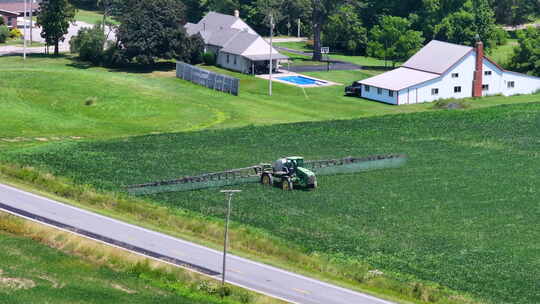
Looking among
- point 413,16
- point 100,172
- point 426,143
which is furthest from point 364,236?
point 413,16

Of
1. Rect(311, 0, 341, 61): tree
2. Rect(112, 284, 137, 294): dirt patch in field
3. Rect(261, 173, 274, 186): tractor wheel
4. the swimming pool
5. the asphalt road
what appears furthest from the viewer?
Rect(311, 0, 341, 61): tree

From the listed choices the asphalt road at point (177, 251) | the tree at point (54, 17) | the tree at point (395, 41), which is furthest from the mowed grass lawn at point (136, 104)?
the asphalt road at point (177, 251)

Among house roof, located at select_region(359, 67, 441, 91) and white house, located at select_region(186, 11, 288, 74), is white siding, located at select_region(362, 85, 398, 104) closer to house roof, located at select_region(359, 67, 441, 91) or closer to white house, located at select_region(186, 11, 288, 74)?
house roof, located at select_region(359, 67, 441, 91)

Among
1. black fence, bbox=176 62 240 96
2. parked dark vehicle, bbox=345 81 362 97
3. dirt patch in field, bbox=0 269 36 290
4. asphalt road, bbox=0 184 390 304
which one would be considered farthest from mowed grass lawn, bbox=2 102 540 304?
black fence, bbox=176 62 240 96

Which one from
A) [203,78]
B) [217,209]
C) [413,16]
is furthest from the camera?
[413,16]

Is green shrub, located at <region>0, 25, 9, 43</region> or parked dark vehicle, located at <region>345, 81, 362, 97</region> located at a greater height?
green shrub, located at <region>0, 25, 9, 43</region>

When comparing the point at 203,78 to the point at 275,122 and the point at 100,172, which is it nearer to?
the point at 275,122

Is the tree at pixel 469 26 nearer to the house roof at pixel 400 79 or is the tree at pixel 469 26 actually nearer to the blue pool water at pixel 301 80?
the house roof at pixel 400 79
